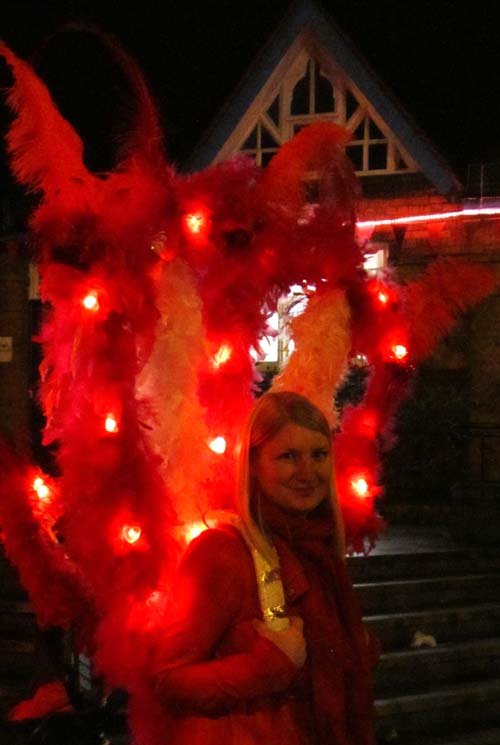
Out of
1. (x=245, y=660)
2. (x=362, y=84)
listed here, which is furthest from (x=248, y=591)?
(x=362, y=84)

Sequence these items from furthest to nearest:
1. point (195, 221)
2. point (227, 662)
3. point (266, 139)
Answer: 1. point (266, 139)
2. point (195, 221)
3. point (227, 662)

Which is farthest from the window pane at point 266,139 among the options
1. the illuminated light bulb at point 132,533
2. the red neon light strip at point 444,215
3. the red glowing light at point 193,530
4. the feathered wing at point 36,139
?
the illuminated light bulb at point 132,533

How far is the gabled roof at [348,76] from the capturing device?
12.4 metres

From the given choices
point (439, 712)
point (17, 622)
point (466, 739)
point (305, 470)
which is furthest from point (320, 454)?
point (17, 622)

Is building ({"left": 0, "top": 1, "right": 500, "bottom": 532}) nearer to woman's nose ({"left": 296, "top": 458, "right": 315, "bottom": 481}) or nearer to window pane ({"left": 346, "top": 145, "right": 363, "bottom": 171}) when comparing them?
window pane ({"left": 346, "top": 145, "right": 363, "bottom": 171})

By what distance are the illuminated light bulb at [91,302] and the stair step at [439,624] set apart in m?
4.05

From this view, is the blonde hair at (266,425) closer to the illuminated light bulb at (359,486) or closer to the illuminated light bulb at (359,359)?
the illuminated light bulb at (359,486)

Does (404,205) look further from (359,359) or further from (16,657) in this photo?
(16,657)

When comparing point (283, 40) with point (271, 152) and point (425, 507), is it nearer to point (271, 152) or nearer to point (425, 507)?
point (271, 152)

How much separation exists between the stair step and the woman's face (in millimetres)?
4435

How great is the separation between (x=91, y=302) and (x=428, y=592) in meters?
4.91

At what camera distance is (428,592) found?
7359mm

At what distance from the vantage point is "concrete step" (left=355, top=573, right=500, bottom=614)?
23.2 feet

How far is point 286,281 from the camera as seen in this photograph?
415 centimetres
